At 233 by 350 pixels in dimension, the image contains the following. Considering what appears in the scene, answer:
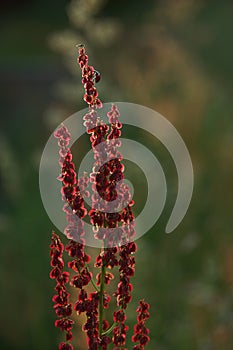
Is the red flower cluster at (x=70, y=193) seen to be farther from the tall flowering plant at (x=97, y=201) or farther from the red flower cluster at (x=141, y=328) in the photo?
the red flower cluster at (x=141, y=328)

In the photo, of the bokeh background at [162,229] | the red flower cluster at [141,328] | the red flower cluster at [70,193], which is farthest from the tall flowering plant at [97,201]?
the bokeh background at [162,229]

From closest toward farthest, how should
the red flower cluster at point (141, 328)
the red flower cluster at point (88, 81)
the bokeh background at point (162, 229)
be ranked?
the red flower cluster at point (88, 81) → the red flower cluster at point (141, 328) → the bokeh background at point (162, 229)

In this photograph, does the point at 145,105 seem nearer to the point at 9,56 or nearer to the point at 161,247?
the point at 161,247

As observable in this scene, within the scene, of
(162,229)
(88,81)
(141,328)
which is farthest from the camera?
(162,229)

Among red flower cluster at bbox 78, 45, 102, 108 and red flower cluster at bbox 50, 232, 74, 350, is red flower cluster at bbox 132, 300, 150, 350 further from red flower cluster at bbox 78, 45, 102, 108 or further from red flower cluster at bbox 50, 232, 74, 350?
red flower cluster at bbox 78, 45, 102, 108

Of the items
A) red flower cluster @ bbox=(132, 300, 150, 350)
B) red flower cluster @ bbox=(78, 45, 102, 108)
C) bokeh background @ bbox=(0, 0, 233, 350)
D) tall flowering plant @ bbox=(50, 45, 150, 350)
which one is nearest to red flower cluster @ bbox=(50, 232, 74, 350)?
tall flowering plant @ bbox=(50, 45, 150, 350)

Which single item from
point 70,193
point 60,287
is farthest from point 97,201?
point 60,287

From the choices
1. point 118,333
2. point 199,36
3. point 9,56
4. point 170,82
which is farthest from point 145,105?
point 9,56

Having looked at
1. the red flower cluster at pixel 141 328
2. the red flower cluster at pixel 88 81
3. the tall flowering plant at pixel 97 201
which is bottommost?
the red flower cluster at pixel 141 328

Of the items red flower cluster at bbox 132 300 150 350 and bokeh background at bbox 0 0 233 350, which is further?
bokeh background at bbox 0 0 233 350

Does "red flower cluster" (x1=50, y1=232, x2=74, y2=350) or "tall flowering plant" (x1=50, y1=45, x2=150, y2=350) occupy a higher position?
"tall flowering plant" (x1=50, y1=45, x2=150, y2=350)

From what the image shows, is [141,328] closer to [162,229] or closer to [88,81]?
[88,81]

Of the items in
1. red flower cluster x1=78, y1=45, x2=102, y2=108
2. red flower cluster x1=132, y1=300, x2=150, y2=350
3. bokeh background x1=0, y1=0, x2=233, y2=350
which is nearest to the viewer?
red flower cluster x1=78, y1=45, x2=102, y2=108
